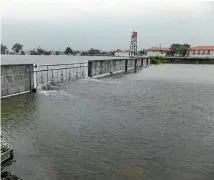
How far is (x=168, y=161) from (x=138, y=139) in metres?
1.61

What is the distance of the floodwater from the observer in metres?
5.70

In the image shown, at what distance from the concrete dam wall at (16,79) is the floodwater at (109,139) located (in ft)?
2.71

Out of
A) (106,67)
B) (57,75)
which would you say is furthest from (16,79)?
(106,67)

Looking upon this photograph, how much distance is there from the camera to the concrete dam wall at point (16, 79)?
44.9 feet

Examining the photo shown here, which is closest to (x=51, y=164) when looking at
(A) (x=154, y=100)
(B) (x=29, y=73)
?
(A) (x=154, y=100)

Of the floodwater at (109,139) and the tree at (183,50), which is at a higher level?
the tree at (183,50)

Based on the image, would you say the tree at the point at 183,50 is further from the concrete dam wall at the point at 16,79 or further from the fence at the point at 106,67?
the concrete dam wall at the point at 16,79

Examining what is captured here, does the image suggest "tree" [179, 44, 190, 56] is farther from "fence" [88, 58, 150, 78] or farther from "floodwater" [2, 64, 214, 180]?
"floodwater" [2, 64, 214, 180]

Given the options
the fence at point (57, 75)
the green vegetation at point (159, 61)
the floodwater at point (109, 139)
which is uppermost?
the green vegetation at point (159, 61)

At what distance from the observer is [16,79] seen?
1458 cm

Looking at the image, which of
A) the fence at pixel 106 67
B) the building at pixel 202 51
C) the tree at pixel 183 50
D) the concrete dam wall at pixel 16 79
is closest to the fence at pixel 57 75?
the fence at pixel 106 67

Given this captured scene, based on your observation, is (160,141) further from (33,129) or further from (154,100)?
(154,100)

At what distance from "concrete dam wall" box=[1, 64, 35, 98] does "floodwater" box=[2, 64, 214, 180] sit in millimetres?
827

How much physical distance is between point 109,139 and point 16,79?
880 cm
